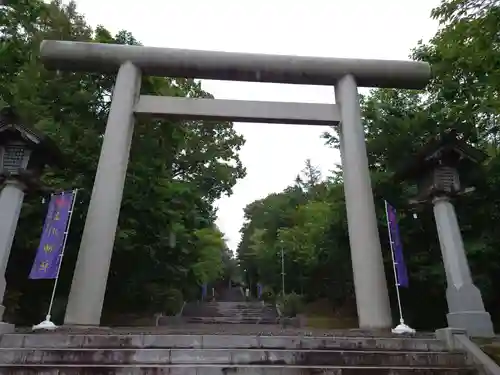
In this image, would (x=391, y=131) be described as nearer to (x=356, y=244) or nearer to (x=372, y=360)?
(x=356, y=244)

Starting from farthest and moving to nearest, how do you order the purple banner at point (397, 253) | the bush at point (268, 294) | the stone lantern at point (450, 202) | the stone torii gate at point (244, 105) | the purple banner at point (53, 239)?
1. the bush at point (268, 294)
2. the stone torii gate at point (244, 105)
3. the purple banner at point (397, 253)
4. the purple banner at point (53, 239)
5. the stone lantern at point (450, 202)

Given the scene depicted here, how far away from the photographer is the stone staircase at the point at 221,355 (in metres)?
4.34

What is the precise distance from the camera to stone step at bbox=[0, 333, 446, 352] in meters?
4.86

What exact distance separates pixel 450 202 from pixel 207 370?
16.3ft

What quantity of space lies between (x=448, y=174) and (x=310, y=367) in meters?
4.39

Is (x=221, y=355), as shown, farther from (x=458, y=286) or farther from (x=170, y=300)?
(x=170, y=300)

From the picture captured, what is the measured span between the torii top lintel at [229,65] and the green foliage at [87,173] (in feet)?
3.89

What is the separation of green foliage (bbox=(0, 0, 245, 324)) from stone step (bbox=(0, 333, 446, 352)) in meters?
3.90

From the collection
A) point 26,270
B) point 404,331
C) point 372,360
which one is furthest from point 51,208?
point 404,331

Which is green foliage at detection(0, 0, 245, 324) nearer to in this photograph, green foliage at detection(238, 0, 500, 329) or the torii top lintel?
the torii top lintel

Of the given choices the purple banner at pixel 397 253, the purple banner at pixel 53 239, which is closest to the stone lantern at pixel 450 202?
the purple banner at pixel 397 253

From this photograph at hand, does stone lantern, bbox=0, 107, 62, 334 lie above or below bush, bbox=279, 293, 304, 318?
above

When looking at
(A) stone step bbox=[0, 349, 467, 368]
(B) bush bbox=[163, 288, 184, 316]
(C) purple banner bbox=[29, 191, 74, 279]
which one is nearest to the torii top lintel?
(C) purple banner bbox=[29, 191, 74, 279]

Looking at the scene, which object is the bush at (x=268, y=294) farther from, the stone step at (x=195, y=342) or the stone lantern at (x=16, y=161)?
the stone step at (x=195, y=342)
